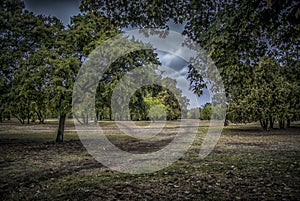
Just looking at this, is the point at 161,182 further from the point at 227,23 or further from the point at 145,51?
the point at 145,51

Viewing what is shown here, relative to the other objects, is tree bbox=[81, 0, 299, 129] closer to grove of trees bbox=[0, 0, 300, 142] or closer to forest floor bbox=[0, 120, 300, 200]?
grove of trees bbox=[0, 0, 300, 142]

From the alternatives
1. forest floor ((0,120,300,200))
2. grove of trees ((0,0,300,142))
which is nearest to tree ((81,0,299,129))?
grove of trees ((0,0,300,142))

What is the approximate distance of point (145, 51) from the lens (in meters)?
15.3

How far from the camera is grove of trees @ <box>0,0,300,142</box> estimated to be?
18.3ft

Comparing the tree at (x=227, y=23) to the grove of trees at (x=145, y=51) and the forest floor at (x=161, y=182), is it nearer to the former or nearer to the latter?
the grove of trees at (x=145, y=51)

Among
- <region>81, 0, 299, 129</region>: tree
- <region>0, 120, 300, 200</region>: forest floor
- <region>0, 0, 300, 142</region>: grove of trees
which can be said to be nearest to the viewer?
<region>81, 0, 299, 129</region>: tree

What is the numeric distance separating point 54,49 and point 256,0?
1465cm

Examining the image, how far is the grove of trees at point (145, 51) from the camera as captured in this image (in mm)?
5582

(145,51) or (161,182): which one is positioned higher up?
(145,51)

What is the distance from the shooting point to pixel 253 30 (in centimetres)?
564

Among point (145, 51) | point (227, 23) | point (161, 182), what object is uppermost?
point (145, 51)

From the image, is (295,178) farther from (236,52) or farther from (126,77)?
(126,77)

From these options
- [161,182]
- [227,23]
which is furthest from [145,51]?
[227,23]

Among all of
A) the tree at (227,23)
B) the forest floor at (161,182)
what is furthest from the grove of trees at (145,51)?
the forest floor at (161,182)
